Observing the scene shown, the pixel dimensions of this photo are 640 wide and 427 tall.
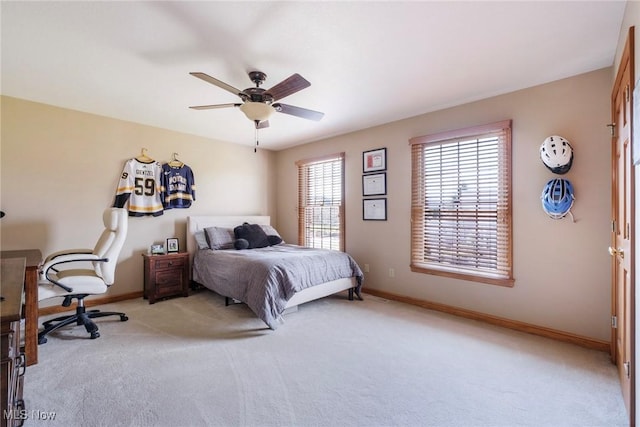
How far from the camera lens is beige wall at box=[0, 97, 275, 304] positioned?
3273 millimetres

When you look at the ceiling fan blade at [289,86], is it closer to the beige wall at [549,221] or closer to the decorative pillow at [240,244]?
the beige wall at [549,221]

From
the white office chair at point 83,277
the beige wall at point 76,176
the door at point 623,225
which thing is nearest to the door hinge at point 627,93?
the door at point 623,225

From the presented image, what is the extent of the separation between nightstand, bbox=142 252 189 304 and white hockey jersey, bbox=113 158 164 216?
2.17 feet

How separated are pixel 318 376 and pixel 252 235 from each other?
2.66 metres

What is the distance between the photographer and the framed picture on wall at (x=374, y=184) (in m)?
4.11

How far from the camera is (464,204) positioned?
11.1 feet

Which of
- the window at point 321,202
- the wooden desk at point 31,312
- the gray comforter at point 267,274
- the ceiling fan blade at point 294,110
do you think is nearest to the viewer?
the wooden desk at point 31,312

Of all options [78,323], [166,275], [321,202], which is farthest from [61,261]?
[321,202]

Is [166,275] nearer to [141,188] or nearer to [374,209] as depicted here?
[141,188]

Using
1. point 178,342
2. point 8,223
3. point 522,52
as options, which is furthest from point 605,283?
point 8,223

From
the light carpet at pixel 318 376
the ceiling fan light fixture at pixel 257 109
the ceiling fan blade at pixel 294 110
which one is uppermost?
the ceiling fan blade at pixel 294 110

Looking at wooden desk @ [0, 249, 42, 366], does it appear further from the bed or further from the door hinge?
the door hinge

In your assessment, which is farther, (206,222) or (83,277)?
(206,222)

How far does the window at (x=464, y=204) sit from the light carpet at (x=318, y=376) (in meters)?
0.67
